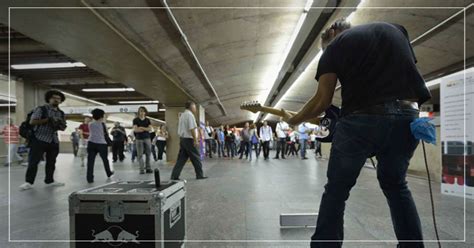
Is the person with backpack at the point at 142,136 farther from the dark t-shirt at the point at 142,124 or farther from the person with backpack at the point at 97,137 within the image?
the person with backpack at the point at 97,137

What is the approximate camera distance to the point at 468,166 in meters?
3.66

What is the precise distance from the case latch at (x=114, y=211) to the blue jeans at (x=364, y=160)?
1024 mm

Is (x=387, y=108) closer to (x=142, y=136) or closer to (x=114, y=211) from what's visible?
(x=114, y=211)

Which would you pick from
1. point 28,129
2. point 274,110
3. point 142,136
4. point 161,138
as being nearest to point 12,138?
point 161,138

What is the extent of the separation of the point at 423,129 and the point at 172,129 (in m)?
6.74

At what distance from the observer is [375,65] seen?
137cm

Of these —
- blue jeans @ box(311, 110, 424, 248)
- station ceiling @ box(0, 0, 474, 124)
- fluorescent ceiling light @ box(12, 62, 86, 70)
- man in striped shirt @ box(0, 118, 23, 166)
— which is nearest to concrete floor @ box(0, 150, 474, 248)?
blue jeans @ box(311, 110, 424, 248)

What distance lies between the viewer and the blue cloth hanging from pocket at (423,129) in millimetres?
1293

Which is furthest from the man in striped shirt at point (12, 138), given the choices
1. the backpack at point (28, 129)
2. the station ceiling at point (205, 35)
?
the backpack at point (28, 129)

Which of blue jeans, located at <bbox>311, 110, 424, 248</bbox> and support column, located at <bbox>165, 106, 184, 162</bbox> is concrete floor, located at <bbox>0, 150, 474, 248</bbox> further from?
support column, located at <bbox>165, 106, 184, 162</bbox>

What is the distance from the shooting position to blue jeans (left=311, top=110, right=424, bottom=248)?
1.35 meters

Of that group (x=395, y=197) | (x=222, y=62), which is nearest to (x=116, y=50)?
(x=222, y=62)

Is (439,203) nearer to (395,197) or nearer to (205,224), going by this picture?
(395,197)

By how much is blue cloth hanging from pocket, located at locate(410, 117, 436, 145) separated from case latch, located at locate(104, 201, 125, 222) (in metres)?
1.54
